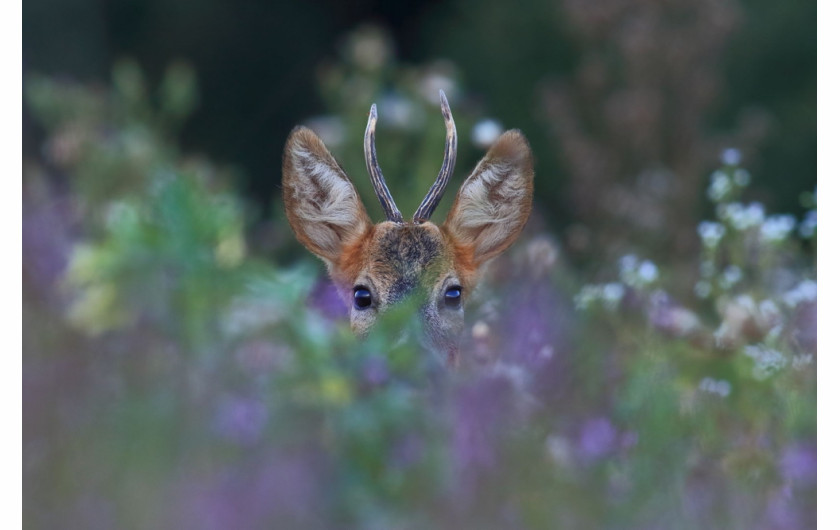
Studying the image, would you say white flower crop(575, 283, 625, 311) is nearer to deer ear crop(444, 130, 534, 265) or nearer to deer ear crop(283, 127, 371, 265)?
deer ear crop(444, 130, 534, 265)

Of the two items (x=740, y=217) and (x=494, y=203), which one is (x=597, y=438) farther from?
(x=740, y=217)

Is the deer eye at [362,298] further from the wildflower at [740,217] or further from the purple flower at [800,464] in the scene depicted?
the wildflower at [740,217]

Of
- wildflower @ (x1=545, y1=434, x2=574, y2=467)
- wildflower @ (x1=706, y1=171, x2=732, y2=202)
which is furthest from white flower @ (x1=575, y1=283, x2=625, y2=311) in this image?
wildflower @ (x1=545, y1=434, x2=574, y2=467)

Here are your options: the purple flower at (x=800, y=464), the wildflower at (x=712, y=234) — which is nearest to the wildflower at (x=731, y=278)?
the wildflower at (x=712, y=234)

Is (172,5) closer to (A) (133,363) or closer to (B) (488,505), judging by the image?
(A) (133,363)

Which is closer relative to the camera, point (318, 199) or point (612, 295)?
point (318, 199)

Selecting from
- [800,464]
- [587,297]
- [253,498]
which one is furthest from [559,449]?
[587,297]
